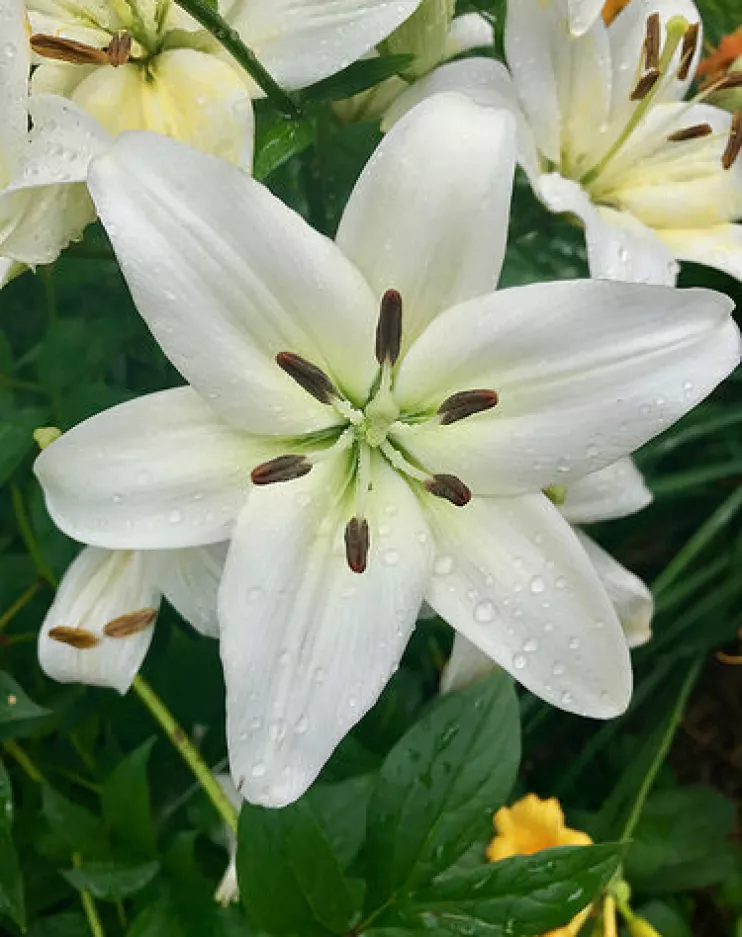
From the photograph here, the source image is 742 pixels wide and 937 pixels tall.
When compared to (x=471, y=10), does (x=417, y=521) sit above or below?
below

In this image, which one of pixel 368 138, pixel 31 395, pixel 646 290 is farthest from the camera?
pixel 31 395

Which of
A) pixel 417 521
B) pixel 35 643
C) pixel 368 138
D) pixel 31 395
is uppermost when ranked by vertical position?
pixel 368 138

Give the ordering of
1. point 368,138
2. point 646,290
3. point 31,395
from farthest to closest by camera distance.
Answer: point 31,395
point 368,138
point 646,290

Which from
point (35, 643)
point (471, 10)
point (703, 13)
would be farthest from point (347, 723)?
point (703, 13)

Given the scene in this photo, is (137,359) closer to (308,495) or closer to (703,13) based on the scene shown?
(308,495)

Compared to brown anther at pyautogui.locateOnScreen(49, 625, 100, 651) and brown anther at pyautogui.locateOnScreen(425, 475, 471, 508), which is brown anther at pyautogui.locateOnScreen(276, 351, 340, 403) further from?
brown anther at pyautogui.locateOnScreen(49, 625, 100, 651)

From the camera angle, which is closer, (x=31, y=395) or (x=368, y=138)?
(x=368, y=138)
